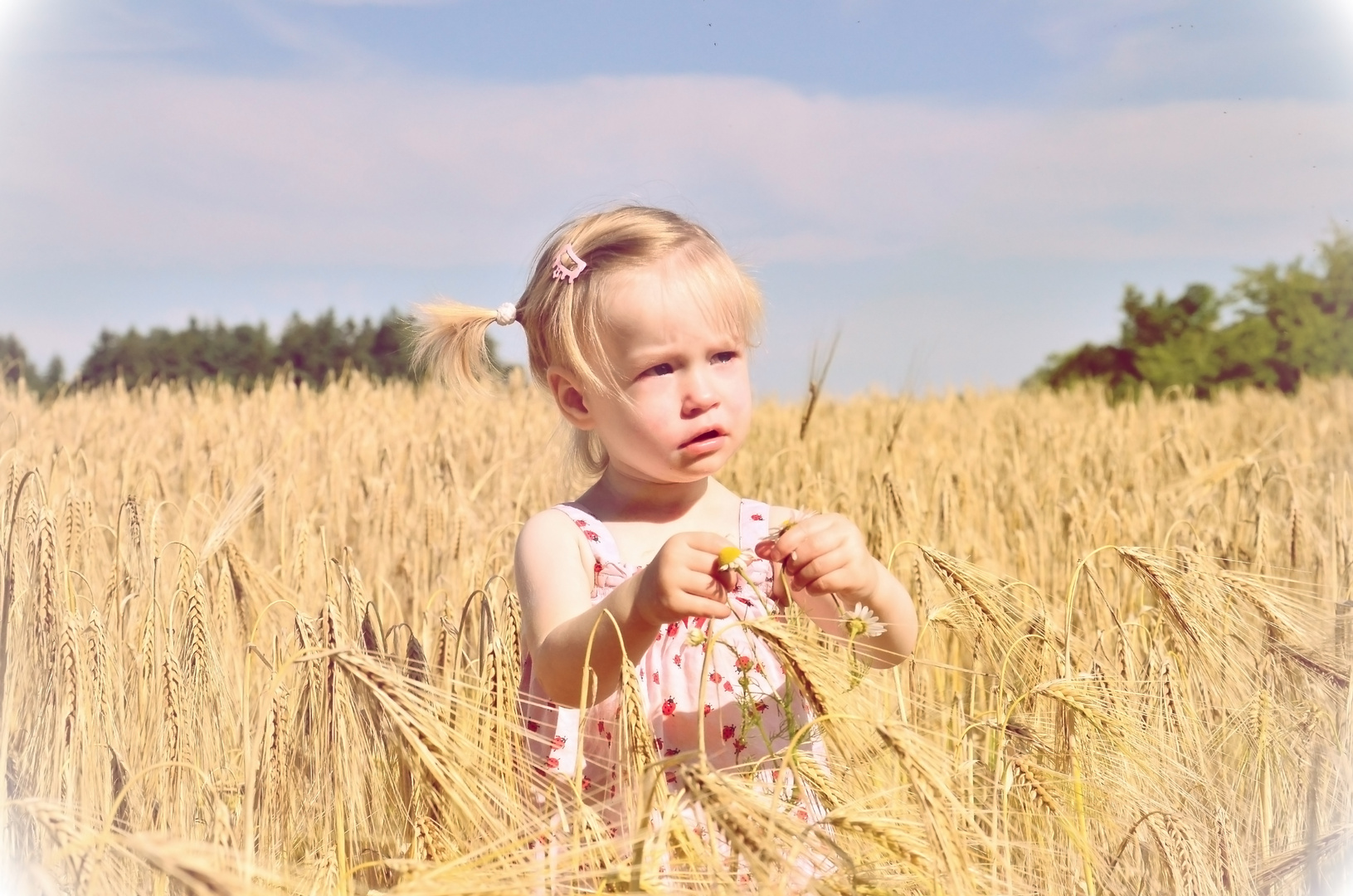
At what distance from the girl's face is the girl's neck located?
4.0 inches

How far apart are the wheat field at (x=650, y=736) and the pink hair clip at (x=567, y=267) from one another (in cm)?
43

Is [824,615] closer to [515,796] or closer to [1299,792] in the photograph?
[515,796]

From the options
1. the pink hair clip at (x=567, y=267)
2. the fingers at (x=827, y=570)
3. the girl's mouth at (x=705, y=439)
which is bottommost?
the fingers at (x=827, y=570)

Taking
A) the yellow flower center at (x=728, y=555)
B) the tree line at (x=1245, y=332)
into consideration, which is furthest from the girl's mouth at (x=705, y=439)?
the tree line at (x=1245, y=332)

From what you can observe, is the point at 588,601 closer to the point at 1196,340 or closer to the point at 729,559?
the point at 729,559

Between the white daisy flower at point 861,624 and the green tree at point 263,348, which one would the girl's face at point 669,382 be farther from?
the green tree at point 263,348

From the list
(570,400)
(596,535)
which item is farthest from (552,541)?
(570,400)

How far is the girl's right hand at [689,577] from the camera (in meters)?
1.25

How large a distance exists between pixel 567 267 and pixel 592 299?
103 mm

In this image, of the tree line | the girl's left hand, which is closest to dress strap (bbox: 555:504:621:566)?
the girl's left hand

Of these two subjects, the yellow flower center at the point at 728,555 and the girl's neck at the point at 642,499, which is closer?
the yellow flower center at the point at 728,555

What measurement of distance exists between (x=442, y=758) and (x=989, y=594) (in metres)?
0.77

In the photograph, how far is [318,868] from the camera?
4.26 ft

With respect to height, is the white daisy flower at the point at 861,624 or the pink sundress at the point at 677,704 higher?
the white daisy flower at the point at 861,624
